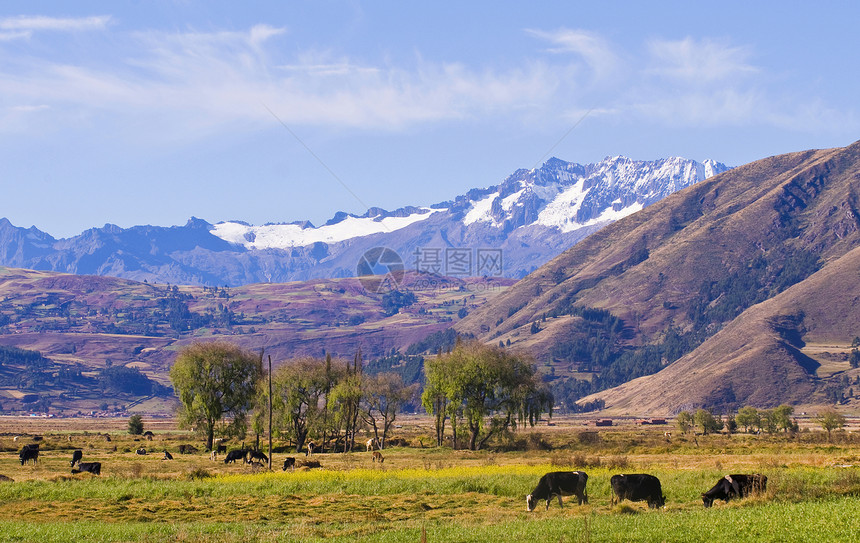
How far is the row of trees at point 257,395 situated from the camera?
322 ft

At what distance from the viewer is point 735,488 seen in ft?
122

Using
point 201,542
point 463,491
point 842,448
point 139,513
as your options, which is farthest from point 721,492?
point 842,448

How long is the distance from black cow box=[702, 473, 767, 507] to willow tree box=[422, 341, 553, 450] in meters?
58.3

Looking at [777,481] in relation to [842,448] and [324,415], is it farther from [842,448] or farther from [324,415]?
[324,415]

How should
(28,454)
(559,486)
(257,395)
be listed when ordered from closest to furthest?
(559,486), (28,454), (257,395)

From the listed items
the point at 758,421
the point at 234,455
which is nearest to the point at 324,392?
the point at 234,455

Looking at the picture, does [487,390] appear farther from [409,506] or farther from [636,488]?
[636,488]

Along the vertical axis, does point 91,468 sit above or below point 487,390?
below

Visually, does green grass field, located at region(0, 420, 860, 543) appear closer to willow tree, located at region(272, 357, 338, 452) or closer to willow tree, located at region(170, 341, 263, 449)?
willow tree, located at region(272, 357, 338, 452)

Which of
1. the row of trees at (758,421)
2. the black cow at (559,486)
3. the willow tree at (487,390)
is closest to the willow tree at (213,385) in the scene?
the willow tree at (487,390)

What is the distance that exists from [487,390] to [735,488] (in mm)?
60975

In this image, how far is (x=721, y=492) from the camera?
37.6 m

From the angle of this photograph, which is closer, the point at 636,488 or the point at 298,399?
the point at 636,488

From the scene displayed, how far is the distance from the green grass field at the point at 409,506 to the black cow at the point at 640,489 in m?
0.83
